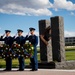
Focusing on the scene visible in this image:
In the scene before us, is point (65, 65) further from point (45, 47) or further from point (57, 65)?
point (45, 47)

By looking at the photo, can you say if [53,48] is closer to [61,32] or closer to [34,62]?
[61,32]

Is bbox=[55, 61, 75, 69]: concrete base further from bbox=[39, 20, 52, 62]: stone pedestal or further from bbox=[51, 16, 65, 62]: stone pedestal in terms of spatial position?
bbox=[39, 20, 52, 62]: stone pedestal

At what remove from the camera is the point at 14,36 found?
43.5ft

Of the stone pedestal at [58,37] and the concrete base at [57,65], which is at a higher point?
the stone pedestal at [58,37]

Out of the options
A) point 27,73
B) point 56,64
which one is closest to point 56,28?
point 56,64

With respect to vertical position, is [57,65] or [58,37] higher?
[58,37]

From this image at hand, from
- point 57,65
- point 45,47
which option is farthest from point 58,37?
point 57,65

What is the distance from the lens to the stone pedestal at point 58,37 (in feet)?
50.0

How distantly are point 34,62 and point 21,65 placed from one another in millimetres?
625

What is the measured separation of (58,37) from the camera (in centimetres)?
1526

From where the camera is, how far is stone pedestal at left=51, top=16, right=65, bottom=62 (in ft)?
50.0

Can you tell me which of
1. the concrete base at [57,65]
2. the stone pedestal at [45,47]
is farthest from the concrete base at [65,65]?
the stone pedestal at [45,47]

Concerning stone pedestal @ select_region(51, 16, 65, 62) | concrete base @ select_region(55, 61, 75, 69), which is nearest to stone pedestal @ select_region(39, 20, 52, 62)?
stone pedestal @ select_region(51, 16, 65, 62)

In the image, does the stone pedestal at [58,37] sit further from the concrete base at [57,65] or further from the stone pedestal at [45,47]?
the stone pedestal at [45,47]
